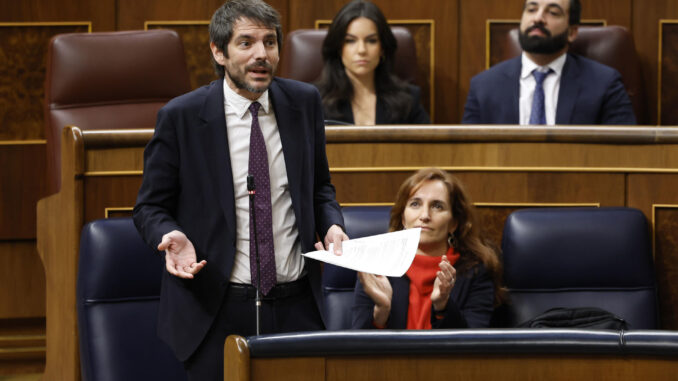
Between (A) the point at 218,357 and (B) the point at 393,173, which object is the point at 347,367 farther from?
(B) the point at 393,173

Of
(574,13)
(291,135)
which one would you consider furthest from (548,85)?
(291,135)

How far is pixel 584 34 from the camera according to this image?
6.05 feet

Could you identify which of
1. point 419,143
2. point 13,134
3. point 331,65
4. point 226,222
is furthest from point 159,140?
point 13,134

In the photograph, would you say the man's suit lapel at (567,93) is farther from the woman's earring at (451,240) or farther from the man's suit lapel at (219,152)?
the man's suit lapel at (219,152)

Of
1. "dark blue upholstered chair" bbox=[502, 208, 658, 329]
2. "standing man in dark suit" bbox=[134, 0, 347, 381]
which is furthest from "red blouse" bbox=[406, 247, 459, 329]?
"standing man in dark suit" bbox=[134, 0, 347, 381]

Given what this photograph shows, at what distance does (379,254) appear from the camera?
0.87m

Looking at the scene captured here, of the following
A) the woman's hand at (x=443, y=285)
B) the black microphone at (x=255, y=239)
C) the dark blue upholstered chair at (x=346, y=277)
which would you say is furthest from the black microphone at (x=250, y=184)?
the dark blue upholstered chair at (x=346, y=277)

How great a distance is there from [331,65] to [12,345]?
77cm

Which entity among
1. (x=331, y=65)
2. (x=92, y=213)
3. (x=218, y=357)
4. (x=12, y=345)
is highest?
(x=331, y=65)

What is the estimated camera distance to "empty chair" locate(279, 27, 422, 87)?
181cm

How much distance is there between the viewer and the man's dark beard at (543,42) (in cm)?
172

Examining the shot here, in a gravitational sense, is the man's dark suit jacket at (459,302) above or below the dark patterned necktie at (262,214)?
below

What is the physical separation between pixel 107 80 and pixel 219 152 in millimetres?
871

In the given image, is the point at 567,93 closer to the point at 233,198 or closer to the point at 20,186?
the point at 233,198
